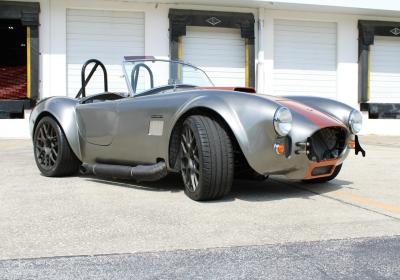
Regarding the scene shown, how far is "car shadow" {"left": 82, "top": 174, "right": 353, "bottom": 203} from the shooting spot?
4.15 metres

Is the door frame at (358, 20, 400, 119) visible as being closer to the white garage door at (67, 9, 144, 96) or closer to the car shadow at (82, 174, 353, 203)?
the white garage door at (67, 9, 144, 96)

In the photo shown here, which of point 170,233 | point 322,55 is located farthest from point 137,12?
point 170,233

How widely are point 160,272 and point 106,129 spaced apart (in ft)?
8.59

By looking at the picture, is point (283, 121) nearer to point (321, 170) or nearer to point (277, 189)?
point (321, 170)

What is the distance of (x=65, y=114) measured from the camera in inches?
203

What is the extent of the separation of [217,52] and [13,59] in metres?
14.0

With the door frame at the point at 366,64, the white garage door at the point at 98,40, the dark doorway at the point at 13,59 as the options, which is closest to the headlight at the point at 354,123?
the white garage door at the point at 98,40

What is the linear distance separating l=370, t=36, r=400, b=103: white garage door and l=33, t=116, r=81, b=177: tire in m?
13.1

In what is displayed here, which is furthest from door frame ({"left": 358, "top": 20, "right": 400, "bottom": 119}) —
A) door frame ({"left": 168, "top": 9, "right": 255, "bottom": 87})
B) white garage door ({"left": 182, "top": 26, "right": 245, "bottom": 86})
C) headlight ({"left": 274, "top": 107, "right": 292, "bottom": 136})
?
headlight ({"left": 274, "top": 107, "right": 292, "bottom": 136})

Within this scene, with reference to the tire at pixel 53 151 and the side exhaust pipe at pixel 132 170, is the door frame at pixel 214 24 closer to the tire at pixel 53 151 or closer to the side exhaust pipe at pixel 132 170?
the tire at pixel 53 151

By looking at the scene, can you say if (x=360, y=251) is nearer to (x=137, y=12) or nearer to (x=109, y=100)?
(x=109, y=100)

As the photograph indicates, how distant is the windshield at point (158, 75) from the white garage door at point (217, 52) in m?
9.38

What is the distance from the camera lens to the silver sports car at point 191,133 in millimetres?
3648

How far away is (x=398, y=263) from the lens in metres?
2.44
